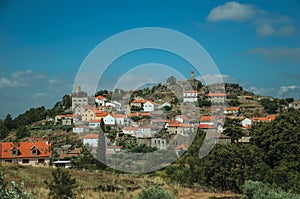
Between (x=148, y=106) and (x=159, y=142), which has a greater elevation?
(x=148, y=106)

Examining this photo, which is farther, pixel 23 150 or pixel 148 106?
pixel 148 106

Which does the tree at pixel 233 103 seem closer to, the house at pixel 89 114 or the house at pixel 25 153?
the house at pixel 89 114

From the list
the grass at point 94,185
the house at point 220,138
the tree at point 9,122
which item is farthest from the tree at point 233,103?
the grass at point 94,185

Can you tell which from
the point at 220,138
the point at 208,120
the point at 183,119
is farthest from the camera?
the point at 183,119

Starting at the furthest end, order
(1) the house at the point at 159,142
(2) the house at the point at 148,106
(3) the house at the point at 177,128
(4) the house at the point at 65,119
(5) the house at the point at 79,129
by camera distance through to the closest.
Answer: (2) the house at the point at 148,106 < (4) the house at the point at 65,119 < (5) the house at the point at 79,129 < (3) the house at the point at 177,128 < (1) the house at the point at 159,142

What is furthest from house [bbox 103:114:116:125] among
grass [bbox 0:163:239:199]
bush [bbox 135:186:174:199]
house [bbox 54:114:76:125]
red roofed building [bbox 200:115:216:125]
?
bush [bbox 135:186:174:199]

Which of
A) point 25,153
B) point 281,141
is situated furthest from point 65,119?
point 281,141

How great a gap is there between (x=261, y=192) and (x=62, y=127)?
43.8 meters

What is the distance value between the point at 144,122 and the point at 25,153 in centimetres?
2564

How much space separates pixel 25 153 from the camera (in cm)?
2305

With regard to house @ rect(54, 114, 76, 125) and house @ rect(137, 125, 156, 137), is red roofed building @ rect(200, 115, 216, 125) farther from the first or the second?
house @ rect(54, 114, 76, 125)

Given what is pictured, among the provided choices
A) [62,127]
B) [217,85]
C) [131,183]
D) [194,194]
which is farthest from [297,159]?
[217,85]

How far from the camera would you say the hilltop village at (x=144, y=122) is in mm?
27156

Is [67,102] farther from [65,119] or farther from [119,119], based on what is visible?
[119,119]
